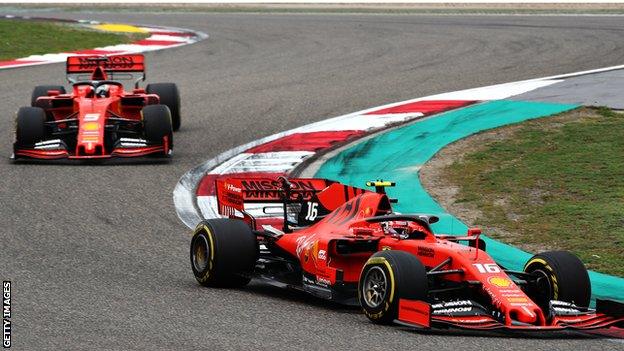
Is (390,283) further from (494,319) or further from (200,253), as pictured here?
(200,253)

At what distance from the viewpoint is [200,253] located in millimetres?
9938

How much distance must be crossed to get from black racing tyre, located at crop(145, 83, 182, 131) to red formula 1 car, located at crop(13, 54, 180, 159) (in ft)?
2.05

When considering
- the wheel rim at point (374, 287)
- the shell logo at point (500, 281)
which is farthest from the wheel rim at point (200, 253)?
the shell logo at point (500, 281)

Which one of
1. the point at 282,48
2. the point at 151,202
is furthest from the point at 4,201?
the point at 282,48

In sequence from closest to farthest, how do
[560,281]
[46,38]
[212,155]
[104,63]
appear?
1. [560,281]
2. [212,155]
3. [104,63]
4. [46,38]

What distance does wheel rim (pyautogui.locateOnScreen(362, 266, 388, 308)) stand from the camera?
27.2 ft

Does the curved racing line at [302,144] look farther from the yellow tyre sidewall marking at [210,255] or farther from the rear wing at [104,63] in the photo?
the yellow tyre sidewall marking at [210,255]

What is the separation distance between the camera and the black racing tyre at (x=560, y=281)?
8.59 metres

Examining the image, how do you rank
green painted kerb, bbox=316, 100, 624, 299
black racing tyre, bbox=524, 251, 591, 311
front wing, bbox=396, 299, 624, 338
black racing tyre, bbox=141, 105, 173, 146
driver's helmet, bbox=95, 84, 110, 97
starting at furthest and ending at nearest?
driver's helmet, bbox=95, 84, 110, 97 → black racing tyre, bbox=141, 105, 173, 146 → green painted kerb, bbox=316, 100, 624, 299 → black racing tyre, bbox=524, 251, 591, 311 → front wing, bbox=396, 299, 624, 338

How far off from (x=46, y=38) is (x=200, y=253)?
2079 cm

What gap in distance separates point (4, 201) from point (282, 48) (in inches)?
604

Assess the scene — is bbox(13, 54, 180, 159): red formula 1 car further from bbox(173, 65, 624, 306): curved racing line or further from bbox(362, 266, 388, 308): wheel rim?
bbox(362, 266, 388, 308): wheel rim

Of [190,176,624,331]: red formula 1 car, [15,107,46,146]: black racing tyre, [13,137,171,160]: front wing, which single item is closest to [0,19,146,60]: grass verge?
[15,107,46,146]: black racing tyre

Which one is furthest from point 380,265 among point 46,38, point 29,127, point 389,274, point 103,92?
point 46,38
